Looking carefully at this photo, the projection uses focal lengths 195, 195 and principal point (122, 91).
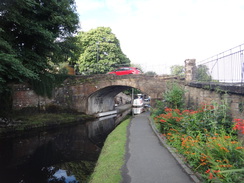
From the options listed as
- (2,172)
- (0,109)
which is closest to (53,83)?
(0,109)

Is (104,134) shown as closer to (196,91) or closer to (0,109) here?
(196,91)

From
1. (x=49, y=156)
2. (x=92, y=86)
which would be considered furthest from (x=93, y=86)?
(x=49, y=156)

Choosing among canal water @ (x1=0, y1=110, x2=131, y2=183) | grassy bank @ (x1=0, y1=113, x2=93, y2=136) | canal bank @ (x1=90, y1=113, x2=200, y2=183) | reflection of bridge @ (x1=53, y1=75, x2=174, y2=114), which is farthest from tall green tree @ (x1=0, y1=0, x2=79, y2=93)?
canal bank @ (x1=90, y1=113, x2=200, y2=183)

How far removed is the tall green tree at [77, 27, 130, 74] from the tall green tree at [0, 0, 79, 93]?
48.6 ft

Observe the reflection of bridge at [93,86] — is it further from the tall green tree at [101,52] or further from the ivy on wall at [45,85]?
the tall green tree at [101,52]

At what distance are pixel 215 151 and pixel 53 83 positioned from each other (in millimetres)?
16899

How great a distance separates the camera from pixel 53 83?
18.8 m

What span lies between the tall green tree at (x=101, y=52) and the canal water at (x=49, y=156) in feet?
60.6

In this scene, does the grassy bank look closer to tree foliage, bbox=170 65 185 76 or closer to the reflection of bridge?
the reflection of bridge

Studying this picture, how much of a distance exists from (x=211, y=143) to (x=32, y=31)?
491 inches

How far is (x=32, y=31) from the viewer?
12727 millimetres

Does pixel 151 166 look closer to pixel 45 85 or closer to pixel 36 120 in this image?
pixel 36 120

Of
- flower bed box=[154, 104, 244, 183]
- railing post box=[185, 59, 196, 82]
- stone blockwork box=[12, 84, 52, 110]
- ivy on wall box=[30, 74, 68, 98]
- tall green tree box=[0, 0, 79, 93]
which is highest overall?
tall green tree box=[0, 0, 79, 93]

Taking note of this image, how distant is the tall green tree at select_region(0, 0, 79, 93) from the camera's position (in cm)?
1114
